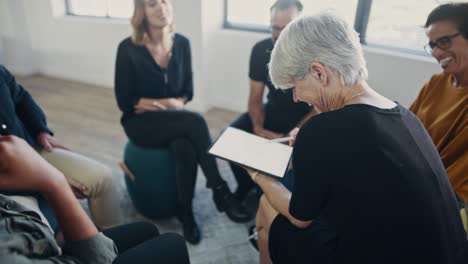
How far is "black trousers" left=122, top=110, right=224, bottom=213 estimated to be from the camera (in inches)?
66.5

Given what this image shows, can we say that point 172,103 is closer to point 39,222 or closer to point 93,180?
point 93,180

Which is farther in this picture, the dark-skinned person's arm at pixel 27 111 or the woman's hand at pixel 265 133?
the woman's hand at pixel 265 133

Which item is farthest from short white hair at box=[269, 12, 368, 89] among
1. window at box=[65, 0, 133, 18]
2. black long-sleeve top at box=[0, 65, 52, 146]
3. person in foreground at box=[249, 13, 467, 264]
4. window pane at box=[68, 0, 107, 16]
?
window pane at box=[68, 0, 107, 16]

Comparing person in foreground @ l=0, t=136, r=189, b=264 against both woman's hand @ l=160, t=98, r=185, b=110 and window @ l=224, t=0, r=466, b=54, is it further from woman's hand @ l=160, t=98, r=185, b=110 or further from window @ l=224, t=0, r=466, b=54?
window @ l=224, t=0, r=466, b=54

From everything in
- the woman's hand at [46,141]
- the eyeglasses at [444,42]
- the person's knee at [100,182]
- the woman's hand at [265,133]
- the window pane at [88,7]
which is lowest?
the person's knee at [100,182]

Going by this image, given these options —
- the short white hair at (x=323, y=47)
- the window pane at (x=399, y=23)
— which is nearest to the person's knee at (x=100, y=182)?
the short white hair at (x=323, y=47)

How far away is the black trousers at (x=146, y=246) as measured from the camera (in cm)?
92

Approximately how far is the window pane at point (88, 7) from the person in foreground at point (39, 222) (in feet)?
11.1

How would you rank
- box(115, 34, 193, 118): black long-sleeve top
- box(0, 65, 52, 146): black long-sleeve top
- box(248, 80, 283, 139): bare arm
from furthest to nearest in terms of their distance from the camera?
box(248, 80, 283, 139): bare arm
box(115, 34, 193, 118): black long-sleeve top
box(0, 65, 52, 146): black long-sleeve top

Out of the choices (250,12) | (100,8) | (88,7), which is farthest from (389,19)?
(88,7)

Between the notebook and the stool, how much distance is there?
45cm

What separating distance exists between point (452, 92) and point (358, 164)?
0.80 metres

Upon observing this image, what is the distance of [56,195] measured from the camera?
79cm

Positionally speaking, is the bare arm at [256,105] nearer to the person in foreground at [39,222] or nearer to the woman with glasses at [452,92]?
the woman with glasses at [452,92]
